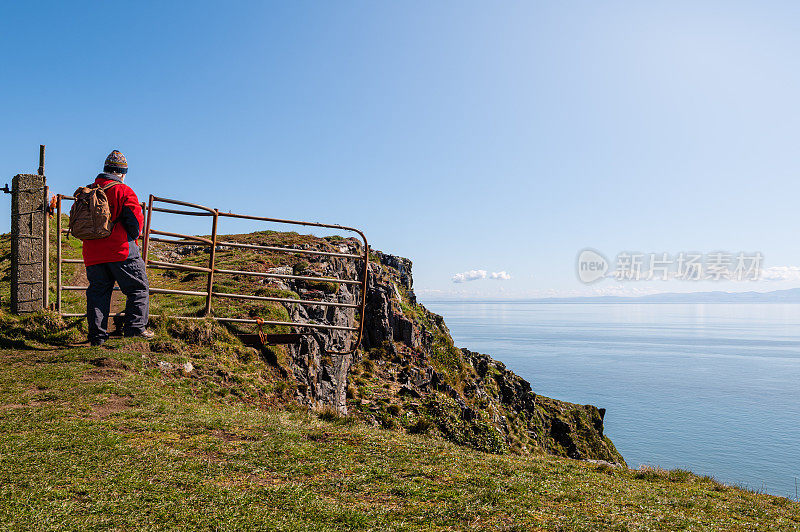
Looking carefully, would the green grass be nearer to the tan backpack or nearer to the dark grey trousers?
the dark grey trousers

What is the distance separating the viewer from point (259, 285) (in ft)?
60.1

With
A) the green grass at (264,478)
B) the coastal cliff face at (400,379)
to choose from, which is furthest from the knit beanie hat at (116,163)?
the coastal cliff face at (400,379)

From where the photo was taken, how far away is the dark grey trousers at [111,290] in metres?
9.50

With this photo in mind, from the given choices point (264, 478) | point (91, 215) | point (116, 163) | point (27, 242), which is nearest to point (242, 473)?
point (264, 478)

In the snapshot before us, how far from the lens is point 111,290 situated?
31.7ft

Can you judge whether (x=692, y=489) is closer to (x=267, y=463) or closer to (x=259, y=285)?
(x=267, y=463)

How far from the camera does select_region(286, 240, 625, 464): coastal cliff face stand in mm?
16047

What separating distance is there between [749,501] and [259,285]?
15.8 meters

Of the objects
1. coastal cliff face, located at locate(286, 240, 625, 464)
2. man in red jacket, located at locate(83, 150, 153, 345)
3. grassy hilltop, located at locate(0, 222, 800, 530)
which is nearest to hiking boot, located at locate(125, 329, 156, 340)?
grassy hilltop, located at locate(0, 222, 800, 530)

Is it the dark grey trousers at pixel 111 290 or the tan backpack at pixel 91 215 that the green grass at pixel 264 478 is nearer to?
the dark grey trousers at pixel 111 290

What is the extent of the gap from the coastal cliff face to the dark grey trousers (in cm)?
446

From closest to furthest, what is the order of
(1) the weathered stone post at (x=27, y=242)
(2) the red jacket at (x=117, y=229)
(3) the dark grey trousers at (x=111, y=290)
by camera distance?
(2) the red jacket at (x=117, y=229), (3) the dark grey trousers at (x=111, y=290), (1) the weathered stone post at (x=27, y=242)

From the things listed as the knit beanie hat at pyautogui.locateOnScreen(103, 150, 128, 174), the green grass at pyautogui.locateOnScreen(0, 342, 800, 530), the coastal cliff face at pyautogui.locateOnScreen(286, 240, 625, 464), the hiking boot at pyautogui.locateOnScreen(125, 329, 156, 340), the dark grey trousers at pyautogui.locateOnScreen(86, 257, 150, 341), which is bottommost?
the coastal cliff face at pyautogui.locateOnScreen(286, 240, 625, 464)

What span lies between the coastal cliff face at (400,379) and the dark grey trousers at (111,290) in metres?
4.46
